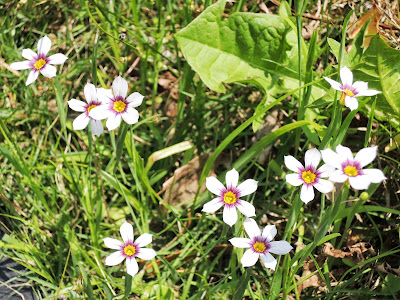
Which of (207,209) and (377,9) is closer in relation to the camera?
(207,209)

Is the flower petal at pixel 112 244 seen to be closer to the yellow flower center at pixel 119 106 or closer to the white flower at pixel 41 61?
the yellow flower center at pixel 119 106

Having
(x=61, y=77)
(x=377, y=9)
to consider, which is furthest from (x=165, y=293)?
(x=377, y=9)

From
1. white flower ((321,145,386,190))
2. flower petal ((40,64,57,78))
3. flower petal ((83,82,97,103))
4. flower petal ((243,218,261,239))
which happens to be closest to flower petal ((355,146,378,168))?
white flower ((321,145,386,190))

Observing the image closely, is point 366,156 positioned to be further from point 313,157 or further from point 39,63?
point 39,63

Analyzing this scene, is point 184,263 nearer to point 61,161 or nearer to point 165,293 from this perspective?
point 165,293

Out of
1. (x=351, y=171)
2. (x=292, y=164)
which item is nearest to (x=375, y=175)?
(x=351, y=171)

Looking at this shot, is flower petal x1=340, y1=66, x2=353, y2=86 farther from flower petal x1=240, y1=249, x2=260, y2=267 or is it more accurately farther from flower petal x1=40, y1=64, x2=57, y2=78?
flower petal x1=40, y1=64, x2=57, y2=78
